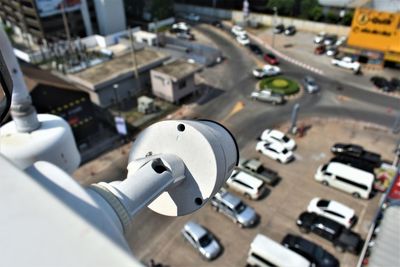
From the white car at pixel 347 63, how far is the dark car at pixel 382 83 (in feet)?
10.1

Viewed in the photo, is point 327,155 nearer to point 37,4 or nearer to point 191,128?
point 191,128

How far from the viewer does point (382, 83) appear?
119ft

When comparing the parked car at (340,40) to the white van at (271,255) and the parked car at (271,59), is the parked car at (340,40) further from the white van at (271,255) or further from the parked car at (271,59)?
the white van at (271,255)

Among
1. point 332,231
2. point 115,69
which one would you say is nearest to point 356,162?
point 332,231

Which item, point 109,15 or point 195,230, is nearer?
point 195,230

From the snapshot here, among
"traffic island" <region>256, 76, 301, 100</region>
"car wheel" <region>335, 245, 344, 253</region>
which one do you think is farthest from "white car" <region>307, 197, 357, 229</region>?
"traffic island" <region>256, 76, 301, 100</region>

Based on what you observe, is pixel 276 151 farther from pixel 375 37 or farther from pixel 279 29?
pixel 279 29

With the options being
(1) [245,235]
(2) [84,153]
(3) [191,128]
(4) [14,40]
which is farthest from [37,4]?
(3) [191,128]

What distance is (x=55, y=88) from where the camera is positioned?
85.8 feet

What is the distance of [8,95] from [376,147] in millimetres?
29376

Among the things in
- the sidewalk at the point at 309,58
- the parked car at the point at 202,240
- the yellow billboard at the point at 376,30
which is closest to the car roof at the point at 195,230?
the parked car at the point at 202,240

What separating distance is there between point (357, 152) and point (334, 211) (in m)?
7.70

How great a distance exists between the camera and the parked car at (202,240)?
18391 millimetres

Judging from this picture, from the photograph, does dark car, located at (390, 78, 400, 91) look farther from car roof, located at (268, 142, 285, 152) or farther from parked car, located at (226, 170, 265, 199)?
parked car, located at (226, 170, 265, 199)
